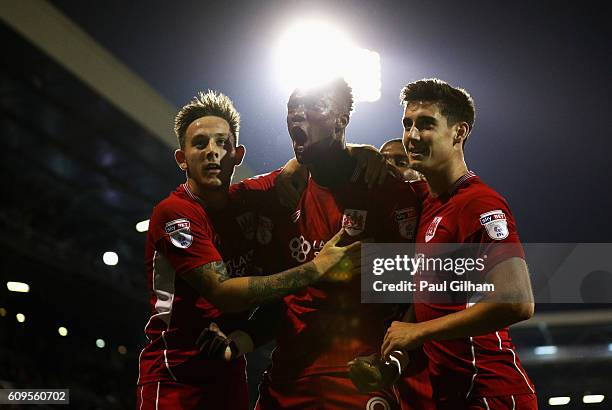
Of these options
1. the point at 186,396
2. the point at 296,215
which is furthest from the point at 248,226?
the point at 186,396

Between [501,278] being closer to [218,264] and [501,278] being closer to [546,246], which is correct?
[218,264]

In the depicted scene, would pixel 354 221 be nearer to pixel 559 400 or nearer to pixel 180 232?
pixel 180 232

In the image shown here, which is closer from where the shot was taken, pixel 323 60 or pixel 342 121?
pixel 342 121

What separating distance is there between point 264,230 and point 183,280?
36 centimetres

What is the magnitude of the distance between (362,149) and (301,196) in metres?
0.29

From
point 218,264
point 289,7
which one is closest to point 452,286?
point 218,264

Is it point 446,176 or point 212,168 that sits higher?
point 212,168

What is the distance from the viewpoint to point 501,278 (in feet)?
7.59

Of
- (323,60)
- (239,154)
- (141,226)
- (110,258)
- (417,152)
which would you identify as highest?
(141,226)

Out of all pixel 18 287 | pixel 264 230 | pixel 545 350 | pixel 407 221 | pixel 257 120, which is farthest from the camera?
pixel 18 287

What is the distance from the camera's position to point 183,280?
2699 millimetres

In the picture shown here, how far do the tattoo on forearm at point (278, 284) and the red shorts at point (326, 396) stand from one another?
1.05 ft

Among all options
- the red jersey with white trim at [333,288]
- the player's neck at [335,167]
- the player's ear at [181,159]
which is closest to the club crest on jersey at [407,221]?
the red jersey with white trim at [333,288]

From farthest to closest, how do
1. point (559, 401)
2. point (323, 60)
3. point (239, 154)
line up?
point (559, 401), point (323, 60), point (239, 154)
